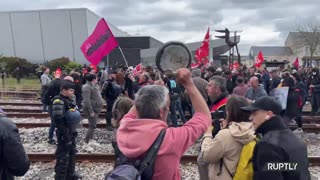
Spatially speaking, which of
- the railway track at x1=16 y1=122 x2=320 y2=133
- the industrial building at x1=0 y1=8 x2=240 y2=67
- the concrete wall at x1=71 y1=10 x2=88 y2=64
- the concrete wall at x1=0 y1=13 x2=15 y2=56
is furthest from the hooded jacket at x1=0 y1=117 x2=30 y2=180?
the concrete wall at x1=0 y1=13 x2=15 y2=56

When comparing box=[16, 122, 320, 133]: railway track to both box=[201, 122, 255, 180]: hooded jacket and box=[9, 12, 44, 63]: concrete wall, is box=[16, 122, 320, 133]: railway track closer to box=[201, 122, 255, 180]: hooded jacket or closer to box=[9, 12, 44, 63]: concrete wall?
box=[201, 122, 255, 180]: hooded jacket

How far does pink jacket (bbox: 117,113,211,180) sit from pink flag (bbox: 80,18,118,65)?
6.91 m

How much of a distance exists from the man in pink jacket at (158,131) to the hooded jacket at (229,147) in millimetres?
664

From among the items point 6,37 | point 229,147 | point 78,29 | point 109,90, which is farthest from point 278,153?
point 6,37

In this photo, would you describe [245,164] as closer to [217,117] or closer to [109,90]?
[217,117]

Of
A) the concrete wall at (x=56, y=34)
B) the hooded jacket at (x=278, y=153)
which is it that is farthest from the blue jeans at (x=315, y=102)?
the concrete wall at (x=56, y=34)

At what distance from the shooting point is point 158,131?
2666mm

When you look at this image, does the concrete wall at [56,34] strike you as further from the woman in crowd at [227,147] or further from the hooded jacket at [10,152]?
the woman in crowd at [227,147]

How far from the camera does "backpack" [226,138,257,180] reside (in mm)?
3412

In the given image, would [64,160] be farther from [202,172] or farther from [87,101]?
[87,101]

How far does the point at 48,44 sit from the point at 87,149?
51.1 meters

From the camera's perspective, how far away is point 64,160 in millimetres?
6309

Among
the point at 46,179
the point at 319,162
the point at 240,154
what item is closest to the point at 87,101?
the point at 46,179

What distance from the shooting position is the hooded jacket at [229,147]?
3.49m
